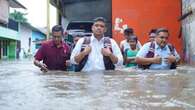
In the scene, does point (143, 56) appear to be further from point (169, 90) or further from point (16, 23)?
point (16, 23)

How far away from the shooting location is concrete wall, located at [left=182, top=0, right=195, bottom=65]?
1309cm

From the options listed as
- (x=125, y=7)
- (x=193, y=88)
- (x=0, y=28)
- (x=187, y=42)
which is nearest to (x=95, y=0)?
(x=125, y=7)

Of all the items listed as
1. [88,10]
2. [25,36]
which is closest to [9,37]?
[25,36]

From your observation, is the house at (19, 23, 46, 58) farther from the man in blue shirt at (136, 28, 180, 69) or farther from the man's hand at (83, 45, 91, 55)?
the man's hand at (83, 45, 91, 55)

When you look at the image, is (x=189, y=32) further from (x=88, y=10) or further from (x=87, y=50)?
(x=87, y=50)

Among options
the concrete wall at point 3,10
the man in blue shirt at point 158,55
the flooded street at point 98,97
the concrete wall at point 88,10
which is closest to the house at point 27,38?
the concrete wall at point 3,10

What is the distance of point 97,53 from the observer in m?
7.57

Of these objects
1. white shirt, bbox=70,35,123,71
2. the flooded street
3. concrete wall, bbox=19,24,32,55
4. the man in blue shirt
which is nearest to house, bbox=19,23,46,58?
concrete wall, bbox=19,24,32,55

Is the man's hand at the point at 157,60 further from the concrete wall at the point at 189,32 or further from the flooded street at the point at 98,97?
the concrete wall at the point at 189,32

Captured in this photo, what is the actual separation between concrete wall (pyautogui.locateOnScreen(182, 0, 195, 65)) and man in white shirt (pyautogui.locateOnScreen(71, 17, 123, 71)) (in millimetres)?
5774

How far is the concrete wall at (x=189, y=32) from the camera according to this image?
13.1 meters

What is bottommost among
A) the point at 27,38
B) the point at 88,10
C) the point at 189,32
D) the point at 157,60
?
the point at 157,60

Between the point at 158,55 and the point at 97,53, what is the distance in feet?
3.43

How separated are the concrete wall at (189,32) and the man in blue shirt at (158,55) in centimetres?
517
